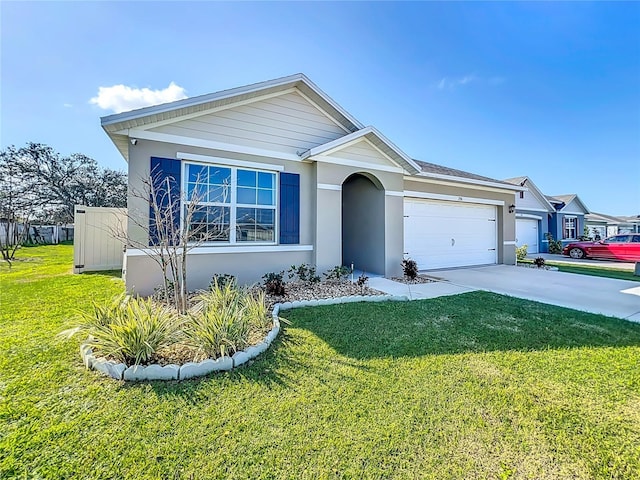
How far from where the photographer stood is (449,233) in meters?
11.2

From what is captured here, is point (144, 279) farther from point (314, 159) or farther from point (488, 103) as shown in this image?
point (488, 103)

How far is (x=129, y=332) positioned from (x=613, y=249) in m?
22.3

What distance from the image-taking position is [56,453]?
2182mm

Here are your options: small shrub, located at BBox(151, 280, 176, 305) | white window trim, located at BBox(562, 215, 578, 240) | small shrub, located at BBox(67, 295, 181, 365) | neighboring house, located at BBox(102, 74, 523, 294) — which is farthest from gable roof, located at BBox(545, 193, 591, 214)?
small shrub, located at BBox(67, 295, 181, 365)

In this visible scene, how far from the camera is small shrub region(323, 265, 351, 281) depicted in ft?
25.6

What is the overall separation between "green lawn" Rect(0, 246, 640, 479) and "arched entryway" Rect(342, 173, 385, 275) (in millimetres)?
4773

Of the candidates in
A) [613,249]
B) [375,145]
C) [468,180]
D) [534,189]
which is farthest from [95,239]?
[534,189]

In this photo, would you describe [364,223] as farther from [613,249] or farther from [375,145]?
[613,249]

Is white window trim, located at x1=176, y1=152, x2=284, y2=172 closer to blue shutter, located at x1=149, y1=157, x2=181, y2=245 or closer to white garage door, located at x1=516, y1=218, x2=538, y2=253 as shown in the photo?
blue shutter, located at x1=149, y1=157, x2=181, y2=245

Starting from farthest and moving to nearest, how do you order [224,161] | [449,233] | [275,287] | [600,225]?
[600,225]
[449,233]
[224,161]
[275,287]

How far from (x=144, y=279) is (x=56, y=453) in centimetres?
454

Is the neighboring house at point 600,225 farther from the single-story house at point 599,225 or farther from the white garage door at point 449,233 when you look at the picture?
the white garage door at point 449,233

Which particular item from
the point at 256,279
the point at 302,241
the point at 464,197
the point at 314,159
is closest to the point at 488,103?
the point at 464,197

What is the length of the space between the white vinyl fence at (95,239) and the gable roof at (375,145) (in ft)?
23.5
